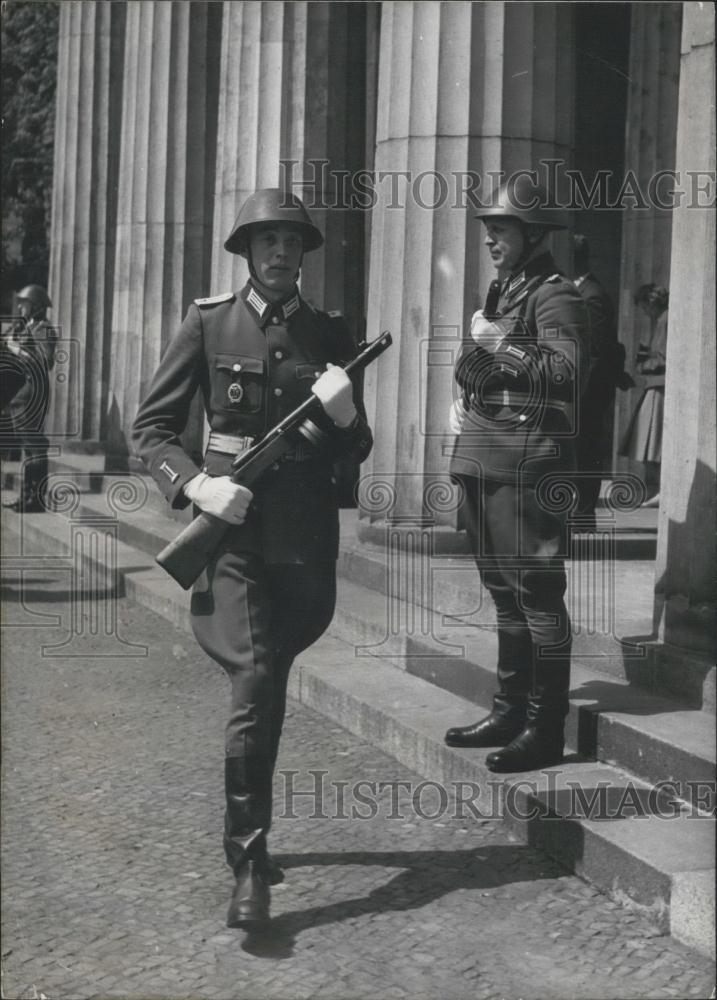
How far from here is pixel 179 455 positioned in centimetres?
486

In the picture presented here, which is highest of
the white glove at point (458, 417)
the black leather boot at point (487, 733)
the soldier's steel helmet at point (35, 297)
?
the soldier's steel helmet at point (35, 297)

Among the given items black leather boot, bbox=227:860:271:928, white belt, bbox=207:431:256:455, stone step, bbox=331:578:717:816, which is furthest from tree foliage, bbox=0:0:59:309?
black leather boot, bbox=227:860:271:928

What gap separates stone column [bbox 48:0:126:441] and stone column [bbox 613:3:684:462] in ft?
19.9

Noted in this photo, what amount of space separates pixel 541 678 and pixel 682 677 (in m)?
0.74

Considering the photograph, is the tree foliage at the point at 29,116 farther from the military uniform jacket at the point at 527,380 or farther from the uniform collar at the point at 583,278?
the military uniform jacket at the point at 527,380

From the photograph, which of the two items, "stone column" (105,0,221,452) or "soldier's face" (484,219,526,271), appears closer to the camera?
"soldier's face" (484,219,526,271)

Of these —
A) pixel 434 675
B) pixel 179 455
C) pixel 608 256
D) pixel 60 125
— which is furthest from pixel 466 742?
pixel 60 125

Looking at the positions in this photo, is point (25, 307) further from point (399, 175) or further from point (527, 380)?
point (527, 380)

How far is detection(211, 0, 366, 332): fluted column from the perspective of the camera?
444 inches

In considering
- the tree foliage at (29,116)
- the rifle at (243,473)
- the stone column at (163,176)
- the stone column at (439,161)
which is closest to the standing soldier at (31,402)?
the stone column at (163,176)

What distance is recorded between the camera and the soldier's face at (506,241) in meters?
5.48

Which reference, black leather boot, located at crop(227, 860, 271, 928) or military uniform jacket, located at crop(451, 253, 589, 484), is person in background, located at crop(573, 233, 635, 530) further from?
black leather boot, located at crop(227, 860, 271, 928)

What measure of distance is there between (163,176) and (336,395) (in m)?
10.4

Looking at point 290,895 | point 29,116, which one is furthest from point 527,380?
point 29,116
